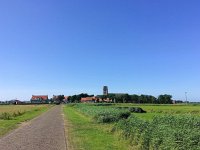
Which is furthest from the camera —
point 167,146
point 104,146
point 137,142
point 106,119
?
point 106,119

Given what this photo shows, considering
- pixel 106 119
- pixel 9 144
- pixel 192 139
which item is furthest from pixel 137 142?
pixel 106 119

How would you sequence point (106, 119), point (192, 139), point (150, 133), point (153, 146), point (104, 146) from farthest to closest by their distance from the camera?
point (106, 119), point (104, 146), point (150, 133), point (153, 146), point (192, 139)

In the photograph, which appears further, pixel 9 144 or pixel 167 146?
pixel 9 144

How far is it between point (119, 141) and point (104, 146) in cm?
212

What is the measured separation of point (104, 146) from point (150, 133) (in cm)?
375

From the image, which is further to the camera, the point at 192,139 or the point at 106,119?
the point at 106,119

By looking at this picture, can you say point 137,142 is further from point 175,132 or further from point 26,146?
point 26,146

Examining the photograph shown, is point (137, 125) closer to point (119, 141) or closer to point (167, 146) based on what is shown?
point (119, 141)

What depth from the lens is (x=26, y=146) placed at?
18.5m

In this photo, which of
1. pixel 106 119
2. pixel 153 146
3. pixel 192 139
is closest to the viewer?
pixel 192 139

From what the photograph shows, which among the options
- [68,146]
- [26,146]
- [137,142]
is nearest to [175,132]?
[137,142]

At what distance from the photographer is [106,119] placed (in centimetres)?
3638

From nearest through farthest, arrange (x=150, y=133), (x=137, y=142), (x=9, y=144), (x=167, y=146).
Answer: (x=167, y=146)
(x=150, y=133)
(x=137, y=142)
(x=9, y=144)

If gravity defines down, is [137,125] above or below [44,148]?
above
